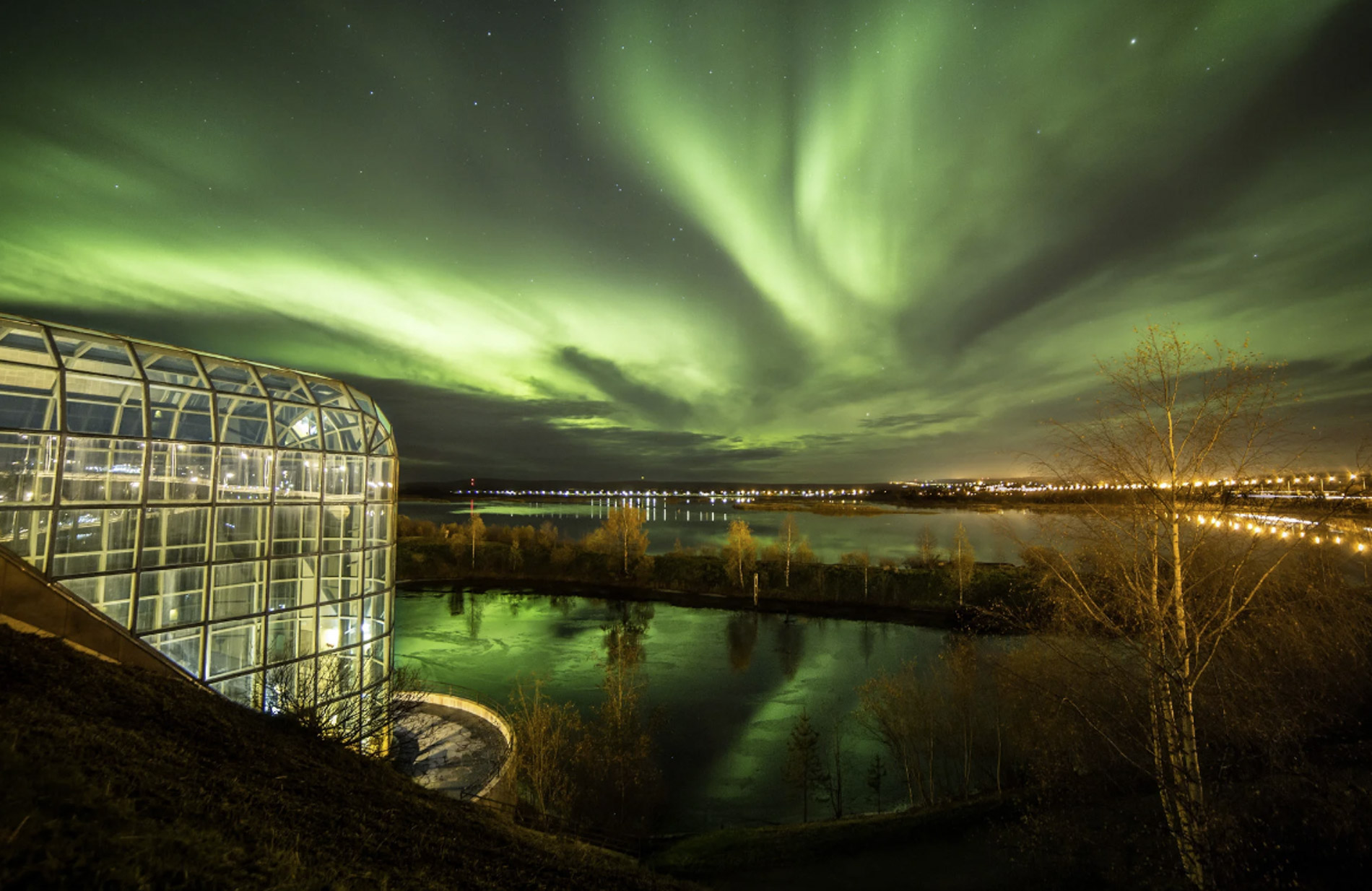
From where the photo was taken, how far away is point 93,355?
49.4 feet

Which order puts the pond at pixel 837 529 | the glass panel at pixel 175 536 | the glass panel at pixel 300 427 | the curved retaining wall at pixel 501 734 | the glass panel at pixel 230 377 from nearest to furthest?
the glass panel at pixel 175 536, the glass panel at pixel 230 377, the curved retaining wall at pixel 501 734, the glass panel at pixel 300 427, the pond at pixel 837 529

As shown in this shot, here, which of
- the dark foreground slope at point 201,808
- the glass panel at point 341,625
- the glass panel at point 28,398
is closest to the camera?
→ the dark foreground slope at point 201,808

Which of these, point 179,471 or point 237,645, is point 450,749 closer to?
point 237,645

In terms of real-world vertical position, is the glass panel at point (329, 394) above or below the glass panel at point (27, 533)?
above

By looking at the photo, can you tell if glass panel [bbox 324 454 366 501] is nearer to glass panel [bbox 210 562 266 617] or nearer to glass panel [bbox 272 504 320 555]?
glass panel [bbox 272 504 320 555]

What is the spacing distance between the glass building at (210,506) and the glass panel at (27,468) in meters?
0.02

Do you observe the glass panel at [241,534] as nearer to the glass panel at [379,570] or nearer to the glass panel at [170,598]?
the glass panel at [170,598]

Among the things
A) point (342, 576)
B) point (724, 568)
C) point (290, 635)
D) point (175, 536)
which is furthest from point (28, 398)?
point (724, 568)

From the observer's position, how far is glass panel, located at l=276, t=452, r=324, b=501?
17.8 meters

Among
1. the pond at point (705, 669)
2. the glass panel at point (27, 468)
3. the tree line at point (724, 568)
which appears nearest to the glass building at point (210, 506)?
the glass panel at point (27, 468)

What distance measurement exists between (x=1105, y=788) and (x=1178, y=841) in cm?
1130

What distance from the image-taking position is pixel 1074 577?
31.4ft

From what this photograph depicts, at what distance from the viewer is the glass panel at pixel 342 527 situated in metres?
19.0

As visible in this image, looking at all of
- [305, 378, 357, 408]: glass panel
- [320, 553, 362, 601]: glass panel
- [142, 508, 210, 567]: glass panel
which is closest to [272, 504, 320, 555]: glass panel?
[320, 553, 362, 601]: glass panel
